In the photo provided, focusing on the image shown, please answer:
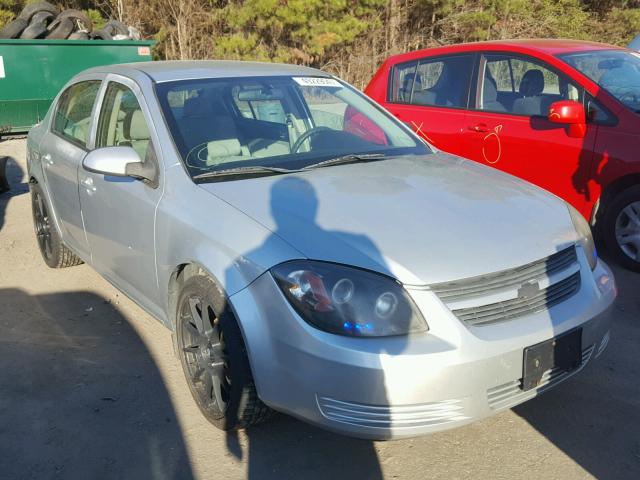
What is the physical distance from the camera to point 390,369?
2197 millimetres

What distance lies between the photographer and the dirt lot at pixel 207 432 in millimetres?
2656

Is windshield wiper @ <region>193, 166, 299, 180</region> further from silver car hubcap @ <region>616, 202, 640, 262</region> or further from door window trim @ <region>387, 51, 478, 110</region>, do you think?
door window trim @ <region>387, 51, 478, 110</region>

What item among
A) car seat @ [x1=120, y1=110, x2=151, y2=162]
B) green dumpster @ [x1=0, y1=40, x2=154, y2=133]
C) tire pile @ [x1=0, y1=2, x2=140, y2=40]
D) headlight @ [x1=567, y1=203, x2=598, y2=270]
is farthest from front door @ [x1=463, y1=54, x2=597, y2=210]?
tire pile @ [x1=0, y1=2, x2=140, y2=40]

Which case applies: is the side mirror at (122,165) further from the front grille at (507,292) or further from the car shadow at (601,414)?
the car shadow at (601,414)

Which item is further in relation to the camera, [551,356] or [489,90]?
[489,90]

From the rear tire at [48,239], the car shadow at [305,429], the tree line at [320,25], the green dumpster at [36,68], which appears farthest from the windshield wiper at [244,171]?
the tree line at [320,25]

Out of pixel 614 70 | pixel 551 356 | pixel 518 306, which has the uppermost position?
pixel 614 70

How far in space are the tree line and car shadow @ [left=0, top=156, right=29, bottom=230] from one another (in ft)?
30.6

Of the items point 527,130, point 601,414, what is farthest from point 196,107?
point 527,130

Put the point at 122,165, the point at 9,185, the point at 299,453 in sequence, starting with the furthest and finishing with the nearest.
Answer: the point at 9,185
the point at 122,165
the point at 299,453

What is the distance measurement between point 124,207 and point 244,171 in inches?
30.1

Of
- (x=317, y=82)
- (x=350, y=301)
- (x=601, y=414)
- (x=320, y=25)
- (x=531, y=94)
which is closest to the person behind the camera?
(x=350, y=301)

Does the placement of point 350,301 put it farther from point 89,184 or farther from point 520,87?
point 520,87

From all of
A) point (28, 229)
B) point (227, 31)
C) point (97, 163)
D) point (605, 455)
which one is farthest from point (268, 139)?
point (227, 31)
